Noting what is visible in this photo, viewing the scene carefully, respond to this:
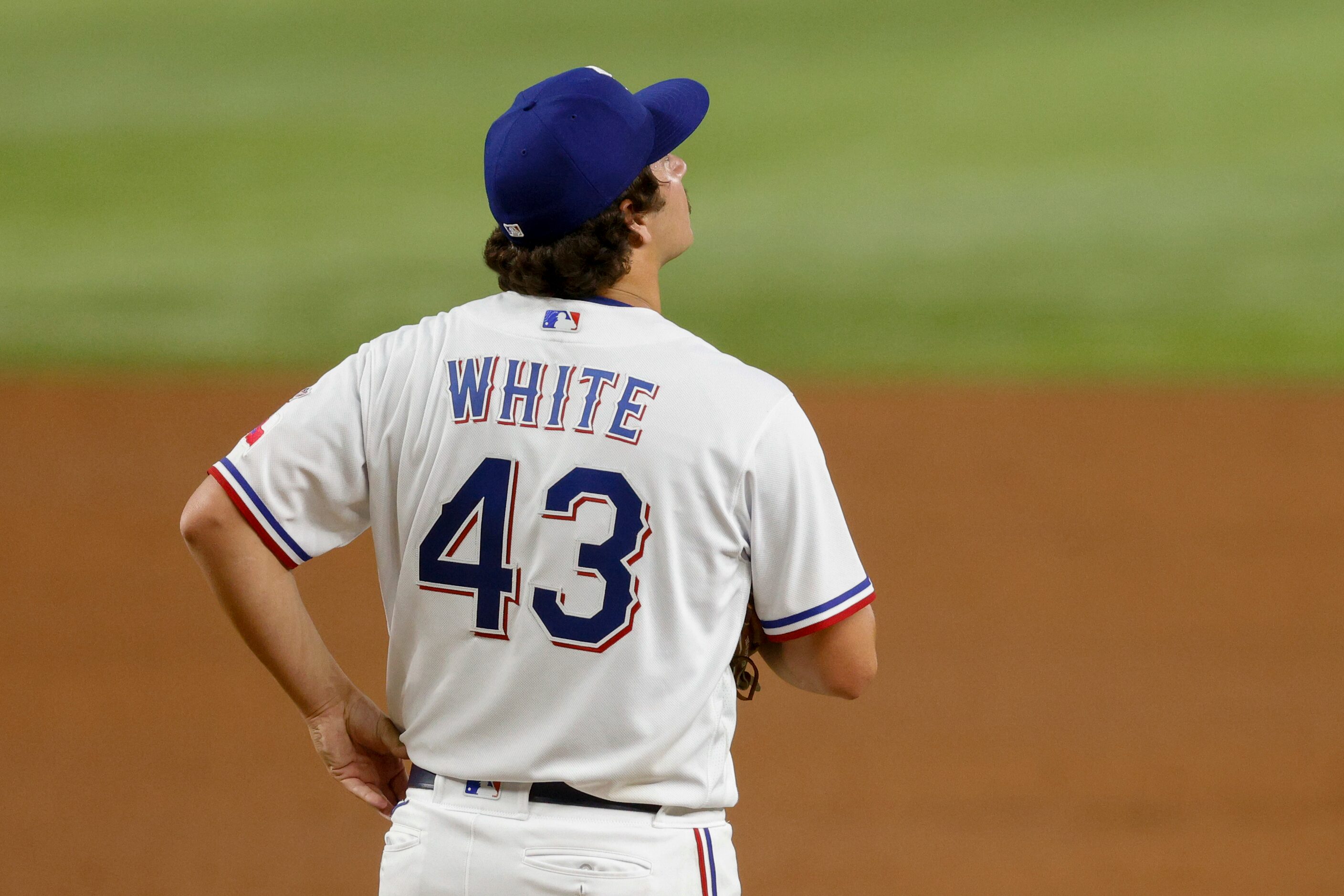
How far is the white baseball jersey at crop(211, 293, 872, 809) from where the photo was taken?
123 cm

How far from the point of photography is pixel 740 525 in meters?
1.25

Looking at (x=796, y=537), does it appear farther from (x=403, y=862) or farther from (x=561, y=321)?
(x=403, y=862)

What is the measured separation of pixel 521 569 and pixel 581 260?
0.32m

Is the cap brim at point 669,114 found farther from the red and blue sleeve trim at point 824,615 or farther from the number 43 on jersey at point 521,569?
the red and blue sleeve trim at point 824,615

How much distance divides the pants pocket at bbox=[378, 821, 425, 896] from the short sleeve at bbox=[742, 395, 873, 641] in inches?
15.9

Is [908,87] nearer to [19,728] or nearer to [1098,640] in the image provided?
[1098,640]

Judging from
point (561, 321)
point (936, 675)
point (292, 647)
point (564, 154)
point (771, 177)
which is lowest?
point (936, 675)

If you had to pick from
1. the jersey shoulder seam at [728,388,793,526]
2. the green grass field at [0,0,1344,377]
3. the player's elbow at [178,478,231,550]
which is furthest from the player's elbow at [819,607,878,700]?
the green grass field at [0,0,1344,377]

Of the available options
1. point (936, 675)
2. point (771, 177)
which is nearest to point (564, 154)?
point (936, 675)

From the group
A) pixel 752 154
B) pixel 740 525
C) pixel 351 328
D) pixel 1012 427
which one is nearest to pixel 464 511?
pixel 740 525

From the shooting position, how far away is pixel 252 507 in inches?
51.1

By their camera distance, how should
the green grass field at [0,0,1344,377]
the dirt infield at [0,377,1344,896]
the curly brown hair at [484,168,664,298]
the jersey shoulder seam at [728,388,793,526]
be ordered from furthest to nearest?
1. the green grass field at [0,0,1344,377]
2. the dirt infield at [0,377,1344,896]
3. the curly brown hair at [484,168,664,298]
4. the jersey shoulder seam at [728,388,793,526]

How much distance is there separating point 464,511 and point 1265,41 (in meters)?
7.54

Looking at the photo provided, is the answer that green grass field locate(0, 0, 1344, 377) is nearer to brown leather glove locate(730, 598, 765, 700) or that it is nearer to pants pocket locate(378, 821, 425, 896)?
brown leather glove locate(730, 598, 765, 700)
